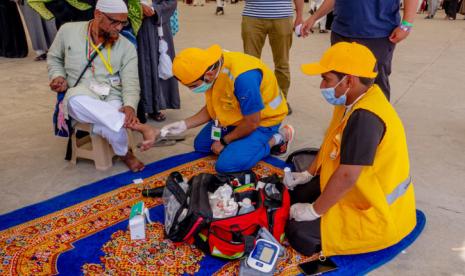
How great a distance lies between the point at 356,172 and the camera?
1745 millimetres

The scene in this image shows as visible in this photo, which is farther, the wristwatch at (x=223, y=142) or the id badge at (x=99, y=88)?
the wristwatch at (x=223, y=142)

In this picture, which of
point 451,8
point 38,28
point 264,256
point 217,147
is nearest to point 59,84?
point 217,147

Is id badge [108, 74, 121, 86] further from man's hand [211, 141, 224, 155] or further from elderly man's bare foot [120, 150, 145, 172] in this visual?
man's hand [211, 141, 224, 155]

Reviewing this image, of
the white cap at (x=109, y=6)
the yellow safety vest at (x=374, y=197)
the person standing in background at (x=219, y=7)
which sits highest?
the white cap at (x=109, y=6)

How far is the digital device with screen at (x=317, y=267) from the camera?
1.91 metres

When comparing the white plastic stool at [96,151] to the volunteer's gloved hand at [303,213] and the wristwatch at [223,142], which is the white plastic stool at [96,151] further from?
the volunteer's gloved hand at [303,213]

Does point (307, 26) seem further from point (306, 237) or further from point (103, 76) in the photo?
point (306, 237)

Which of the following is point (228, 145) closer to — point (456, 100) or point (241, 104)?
point (241, 104)

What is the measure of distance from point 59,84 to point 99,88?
256mm

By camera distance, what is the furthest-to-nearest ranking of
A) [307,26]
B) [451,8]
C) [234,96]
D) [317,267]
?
[451,8], [307,26], [234,96], [317,267]

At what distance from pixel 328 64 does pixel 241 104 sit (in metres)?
0.86

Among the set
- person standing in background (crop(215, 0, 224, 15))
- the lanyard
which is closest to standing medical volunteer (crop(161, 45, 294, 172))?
the lanyard

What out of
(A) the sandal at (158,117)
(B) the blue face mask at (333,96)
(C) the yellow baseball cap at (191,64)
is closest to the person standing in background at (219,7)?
(A) the sandal at (158,117)

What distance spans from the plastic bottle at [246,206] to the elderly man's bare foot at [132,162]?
100 cm
